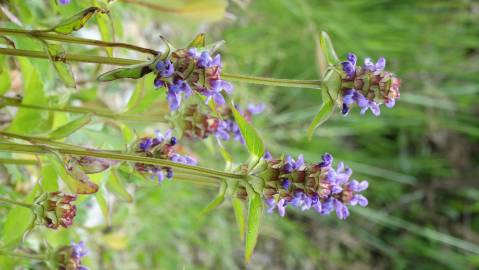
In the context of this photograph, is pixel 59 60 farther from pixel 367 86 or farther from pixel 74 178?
pixel 367 86

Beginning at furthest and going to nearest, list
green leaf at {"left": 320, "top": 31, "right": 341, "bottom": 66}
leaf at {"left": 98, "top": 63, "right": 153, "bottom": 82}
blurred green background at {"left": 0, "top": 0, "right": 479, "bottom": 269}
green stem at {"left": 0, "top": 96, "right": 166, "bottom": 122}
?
blurred green background at {"left": 0, "top": 0, "right": 479, "bottom": 269}, green stem at {"left": 0, "top": 96, "right": 166, "bottom": 122}, green leaf at {"left": 320, "top": 31, "right": 341, "bottom": 66}, leaf at {"left": 98, "top": 63, "right": 153, "bottom": 82}

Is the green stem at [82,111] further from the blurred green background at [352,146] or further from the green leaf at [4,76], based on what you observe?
the blurred green background at [352,146]

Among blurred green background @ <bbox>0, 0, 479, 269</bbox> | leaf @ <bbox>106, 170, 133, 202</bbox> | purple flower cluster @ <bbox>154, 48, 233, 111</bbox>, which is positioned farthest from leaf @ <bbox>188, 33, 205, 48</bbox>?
blurred green background @ <bbox>0, 0, 479, 269</bbox>

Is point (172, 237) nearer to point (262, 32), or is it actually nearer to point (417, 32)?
point (262, 32)

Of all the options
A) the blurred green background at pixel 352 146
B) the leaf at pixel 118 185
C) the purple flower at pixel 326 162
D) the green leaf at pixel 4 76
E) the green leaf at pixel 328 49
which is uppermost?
the blurred green background at pixel 352 146

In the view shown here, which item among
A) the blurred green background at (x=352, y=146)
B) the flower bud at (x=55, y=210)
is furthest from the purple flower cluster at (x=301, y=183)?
the blurred green background at (x=352, y=146)

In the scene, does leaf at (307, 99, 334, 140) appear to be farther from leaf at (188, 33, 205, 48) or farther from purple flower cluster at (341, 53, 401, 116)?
leaf at (188, 33, 205, 48)

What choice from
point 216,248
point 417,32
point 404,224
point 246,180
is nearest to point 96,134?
point 246,180
